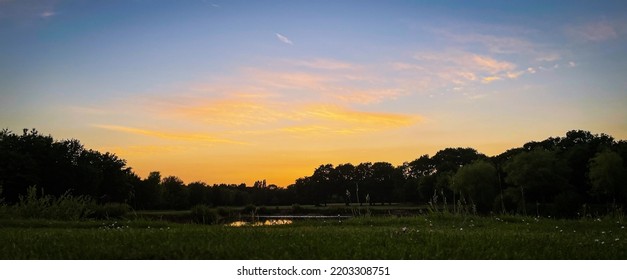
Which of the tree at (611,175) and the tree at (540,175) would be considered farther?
the tree at (540,175)

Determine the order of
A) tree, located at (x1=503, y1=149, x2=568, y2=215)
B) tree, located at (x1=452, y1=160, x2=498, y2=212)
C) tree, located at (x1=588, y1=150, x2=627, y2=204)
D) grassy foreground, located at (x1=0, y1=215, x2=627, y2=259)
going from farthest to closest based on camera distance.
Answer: tree, located at (x1=452, y1=160, x2=498, y2=212)
tree, located at (x1=503, y1=149, x2=568, y2=215)
tree, located at (x1=588, y1=150, x2=627, y2=204)
grassy foreground, located at (x1=0, y1=215, x2=627, y2=259)

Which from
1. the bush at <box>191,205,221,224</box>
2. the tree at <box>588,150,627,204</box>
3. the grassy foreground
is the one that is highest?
the tree at <box>588,150,627,204</box>

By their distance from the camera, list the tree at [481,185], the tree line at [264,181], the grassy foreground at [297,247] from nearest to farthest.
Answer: the grassy foreground at [297,247] < the tree line at [264,181] < the tree at [481,185]

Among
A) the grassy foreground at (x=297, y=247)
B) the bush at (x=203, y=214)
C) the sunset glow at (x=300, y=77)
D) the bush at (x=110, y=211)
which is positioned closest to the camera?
the grassy foreground at (x=297, y=247)

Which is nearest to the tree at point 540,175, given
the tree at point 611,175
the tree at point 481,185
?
the tree at point 481,185

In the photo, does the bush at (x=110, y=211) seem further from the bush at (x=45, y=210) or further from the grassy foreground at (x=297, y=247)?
the grassy foreground at (x=297, y=247)

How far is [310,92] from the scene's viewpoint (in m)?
18.0

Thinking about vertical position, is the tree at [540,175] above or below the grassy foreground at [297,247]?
above

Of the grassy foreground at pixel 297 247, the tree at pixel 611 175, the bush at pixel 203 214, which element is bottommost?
the bush at pixel 203 214

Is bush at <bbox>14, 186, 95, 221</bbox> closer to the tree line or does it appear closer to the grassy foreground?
the grassy foreground

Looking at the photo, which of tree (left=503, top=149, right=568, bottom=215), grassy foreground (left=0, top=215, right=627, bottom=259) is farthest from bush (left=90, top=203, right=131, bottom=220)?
tree (left=503, top=149, right=568, bottom=215)

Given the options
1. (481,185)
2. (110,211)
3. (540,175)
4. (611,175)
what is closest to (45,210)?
(110,211)

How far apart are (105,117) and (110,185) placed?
158 ft
